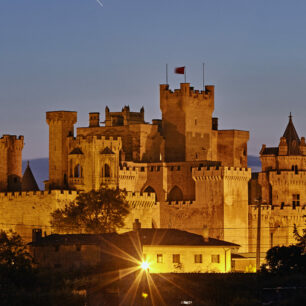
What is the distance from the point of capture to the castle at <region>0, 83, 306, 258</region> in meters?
105

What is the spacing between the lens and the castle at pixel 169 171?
105 m

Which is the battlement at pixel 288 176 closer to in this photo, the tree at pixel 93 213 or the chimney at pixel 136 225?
the tree at pixel 93 213

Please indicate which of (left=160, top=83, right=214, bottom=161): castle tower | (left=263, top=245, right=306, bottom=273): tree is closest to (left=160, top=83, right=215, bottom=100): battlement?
(left=160, top=83, right=214, bottom=161): castle tower

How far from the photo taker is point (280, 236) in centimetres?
11144

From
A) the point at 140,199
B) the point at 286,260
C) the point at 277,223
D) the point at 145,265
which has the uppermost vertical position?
the point at 140,199

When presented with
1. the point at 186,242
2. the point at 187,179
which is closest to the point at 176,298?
the point at 186,242

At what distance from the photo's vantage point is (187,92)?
115375 millimetres

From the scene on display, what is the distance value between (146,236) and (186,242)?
9.57 ft

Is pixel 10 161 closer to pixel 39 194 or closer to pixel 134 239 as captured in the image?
pixel 39 194

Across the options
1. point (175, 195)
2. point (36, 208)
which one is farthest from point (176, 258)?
point (175, 195)

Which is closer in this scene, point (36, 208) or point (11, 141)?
point (36, 208)

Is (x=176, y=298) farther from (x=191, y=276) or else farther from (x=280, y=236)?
(x=280, y=236)

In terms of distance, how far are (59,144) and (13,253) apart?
921 inches

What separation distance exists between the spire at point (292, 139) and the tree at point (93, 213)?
61.8 ft
